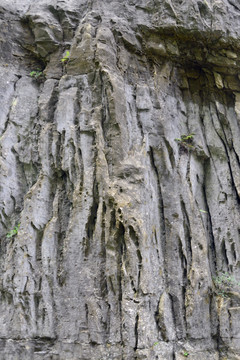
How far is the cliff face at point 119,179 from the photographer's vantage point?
5.84 meters

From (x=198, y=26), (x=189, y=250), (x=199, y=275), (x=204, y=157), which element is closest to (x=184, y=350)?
(x=199, y=275)

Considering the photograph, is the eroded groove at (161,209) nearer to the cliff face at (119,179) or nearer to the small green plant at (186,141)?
the cliff face at (119,179)

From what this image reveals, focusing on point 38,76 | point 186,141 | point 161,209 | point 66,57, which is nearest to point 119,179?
point 161,209

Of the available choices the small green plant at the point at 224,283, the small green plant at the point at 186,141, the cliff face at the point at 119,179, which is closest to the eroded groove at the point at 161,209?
the cliff face at the point at 119,179

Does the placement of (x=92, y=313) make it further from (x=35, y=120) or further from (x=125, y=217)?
(x=35, y=120)

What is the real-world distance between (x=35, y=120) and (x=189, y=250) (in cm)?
396

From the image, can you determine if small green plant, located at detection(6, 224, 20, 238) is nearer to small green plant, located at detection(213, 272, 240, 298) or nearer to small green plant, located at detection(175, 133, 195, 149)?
small green plant, located at detection(175, 133, 195, 149)

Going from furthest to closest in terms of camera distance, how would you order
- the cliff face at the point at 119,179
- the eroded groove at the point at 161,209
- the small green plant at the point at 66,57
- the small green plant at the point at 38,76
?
the small green plant at the point at 38,76 → the small green plant at the point at 66,57 → the eroded groove at the point at 161,209 → the cliff face at the point at 119,179

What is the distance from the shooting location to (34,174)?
722 centimetres

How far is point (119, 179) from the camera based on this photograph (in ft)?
20.9

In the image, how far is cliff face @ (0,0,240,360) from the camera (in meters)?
5.84

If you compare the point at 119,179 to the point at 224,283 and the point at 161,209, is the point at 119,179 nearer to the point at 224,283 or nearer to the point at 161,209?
the point at 161,209

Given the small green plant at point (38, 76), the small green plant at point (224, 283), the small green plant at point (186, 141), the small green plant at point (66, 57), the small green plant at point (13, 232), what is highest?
the small green plant at point (66, 57)

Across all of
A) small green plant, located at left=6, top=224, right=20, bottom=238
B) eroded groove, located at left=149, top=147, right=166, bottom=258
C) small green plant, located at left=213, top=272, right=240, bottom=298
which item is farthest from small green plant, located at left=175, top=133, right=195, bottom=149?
small green plant, located at left=6, top=224, right=20, bottom=238
